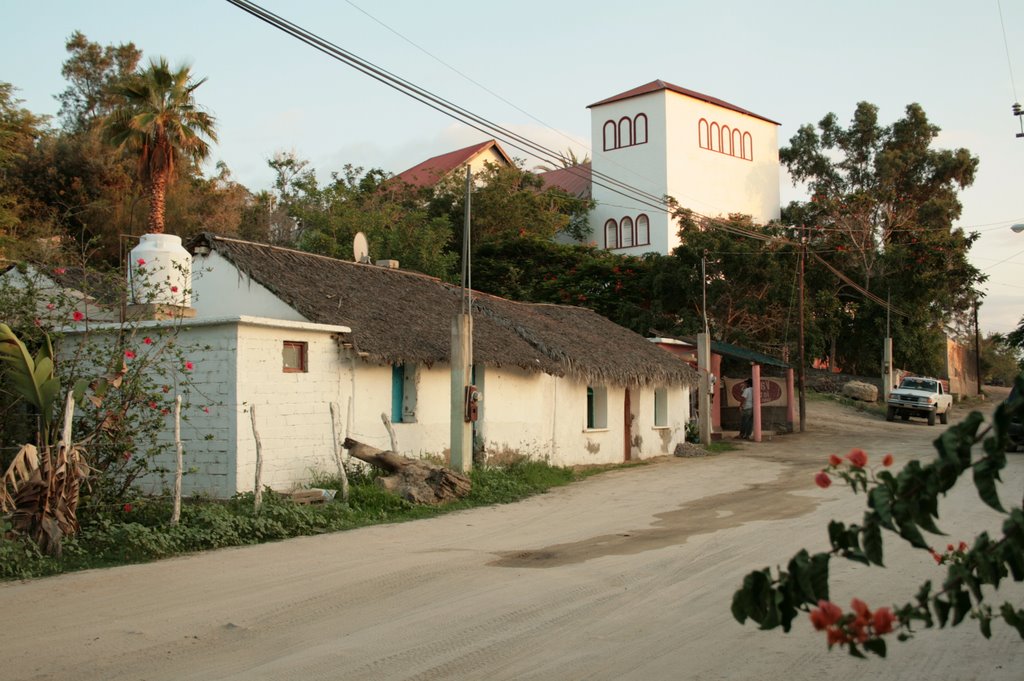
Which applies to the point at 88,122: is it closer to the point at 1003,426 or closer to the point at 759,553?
the point at 759,553

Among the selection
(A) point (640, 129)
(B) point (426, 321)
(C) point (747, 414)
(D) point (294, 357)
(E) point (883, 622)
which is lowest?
(C) point (747, 414)

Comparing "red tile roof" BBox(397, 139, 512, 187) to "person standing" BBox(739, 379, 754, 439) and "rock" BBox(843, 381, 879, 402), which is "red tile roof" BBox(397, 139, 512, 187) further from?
"person standing" BBox(739, 379, 754, 439)

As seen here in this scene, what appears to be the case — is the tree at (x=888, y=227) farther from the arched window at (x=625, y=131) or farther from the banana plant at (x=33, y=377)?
the banana plant at (x=33, y=377)

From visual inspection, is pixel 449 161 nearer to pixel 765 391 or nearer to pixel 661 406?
pixel 765 391

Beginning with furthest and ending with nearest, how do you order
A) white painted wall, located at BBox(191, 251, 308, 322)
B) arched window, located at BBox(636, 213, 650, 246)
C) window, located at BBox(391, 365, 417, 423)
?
arched window, located at BBox(636, 213, 650, 246) → window, located at BBox(391, 365, 417, 423) → white painted wall, located at BBox(191, 251, 308, 322)

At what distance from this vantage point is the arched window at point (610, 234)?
57000 mm

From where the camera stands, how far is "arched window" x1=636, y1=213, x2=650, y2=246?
182 ft

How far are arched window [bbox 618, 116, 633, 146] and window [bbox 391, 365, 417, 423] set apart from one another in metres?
39.1

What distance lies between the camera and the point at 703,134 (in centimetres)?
5647

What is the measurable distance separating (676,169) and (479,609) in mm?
48262

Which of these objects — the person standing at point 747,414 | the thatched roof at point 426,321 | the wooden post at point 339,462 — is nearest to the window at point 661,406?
the thatched roof at point 426,321

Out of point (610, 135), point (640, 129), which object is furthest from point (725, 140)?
point (610, 135)

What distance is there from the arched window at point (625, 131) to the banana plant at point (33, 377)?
154ft

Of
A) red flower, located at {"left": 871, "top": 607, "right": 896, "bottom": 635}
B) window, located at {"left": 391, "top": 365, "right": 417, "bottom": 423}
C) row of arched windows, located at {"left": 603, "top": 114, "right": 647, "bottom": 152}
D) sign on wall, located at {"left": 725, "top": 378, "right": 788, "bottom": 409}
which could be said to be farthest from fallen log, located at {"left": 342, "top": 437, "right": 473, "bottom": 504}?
row of arched windows, located at {"left": 603, "top": 114, "right": 647, "bottom": 152}
